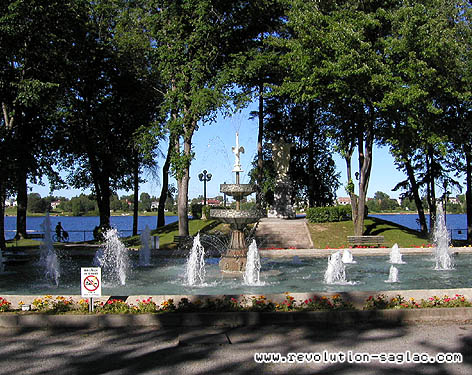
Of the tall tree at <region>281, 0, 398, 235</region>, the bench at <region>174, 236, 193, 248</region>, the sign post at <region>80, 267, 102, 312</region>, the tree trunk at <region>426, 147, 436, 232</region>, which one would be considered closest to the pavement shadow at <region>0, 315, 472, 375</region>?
the sign post at <region>80, 267, 102, 312</region>

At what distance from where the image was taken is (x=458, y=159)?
35.1m

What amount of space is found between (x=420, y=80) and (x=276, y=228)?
13.2 m

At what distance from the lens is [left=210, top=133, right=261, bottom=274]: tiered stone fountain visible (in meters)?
17.2

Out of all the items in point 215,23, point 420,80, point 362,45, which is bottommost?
point 420,80

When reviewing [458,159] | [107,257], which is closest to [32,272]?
[107,257]

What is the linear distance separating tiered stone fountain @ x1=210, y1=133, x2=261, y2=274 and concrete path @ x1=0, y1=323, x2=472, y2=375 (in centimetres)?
798

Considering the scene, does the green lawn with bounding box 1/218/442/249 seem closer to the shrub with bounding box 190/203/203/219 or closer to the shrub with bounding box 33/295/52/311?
the shrub with bounding box 190/203/203/219

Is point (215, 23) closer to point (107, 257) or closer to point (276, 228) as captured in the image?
point (276, 228)

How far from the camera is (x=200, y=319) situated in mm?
9719

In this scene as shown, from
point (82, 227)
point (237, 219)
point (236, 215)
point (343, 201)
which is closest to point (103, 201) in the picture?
point (237, 219)

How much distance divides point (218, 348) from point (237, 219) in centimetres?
921

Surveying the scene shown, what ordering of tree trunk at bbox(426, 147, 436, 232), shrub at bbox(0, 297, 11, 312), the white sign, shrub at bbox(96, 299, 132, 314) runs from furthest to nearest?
tree trunk at bbox(426, 147, 436, 232) → shrub at bbox(0, 297, 11, 312) → shrub at bbox(96, 299, 132, 314) → the white sign

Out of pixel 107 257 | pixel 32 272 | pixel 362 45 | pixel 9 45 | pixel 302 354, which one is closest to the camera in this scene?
pixel 302 354

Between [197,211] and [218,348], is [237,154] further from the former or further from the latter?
[197,211]
